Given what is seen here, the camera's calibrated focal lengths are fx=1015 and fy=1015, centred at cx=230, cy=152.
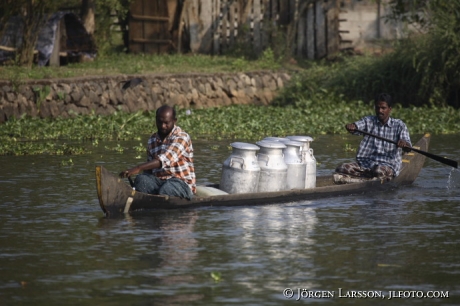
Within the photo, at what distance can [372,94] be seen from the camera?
2447 cm

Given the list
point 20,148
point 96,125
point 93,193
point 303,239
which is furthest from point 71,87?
point 303,239

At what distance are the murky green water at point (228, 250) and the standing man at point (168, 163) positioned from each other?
11.6 inches

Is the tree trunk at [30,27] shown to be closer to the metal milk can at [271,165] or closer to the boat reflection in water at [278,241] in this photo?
the metal milk can at [271,165]

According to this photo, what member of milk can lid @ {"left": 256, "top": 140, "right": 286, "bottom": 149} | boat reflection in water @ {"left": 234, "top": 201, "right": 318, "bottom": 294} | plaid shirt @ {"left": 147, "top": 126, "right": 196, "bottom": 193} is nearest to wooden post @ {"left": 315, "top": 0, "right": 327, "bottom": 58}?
milk can lid @ {"left": 256, "top": 140, "right": 286, "bottom": 149}

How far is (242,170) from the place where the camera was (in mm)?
11820

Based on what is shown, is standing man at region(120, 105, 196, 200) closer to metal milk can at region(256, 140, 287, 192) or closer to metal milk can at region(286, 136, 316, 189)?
metal milk can at region(256, 140, 287, 192)

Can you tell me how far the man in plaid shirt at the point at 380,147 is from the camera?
1323 cm

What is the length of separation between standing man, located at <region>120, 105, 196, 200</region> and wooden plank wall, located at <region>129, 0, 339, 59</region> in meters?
17.6

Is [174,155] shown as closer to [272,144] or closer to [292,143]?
[272,144]

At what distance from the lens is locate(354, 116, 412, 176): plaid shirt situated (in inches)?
524

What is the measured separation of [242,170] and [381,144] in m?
2.46

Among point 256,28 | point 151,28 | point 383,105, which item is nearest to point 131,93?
point 256,28

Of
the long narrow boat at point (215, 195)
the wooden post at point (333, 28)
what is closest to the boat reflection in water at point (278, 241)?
the long narrow boat at point (215, 195)

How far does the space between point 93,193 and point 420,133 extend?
9257 millimetres
